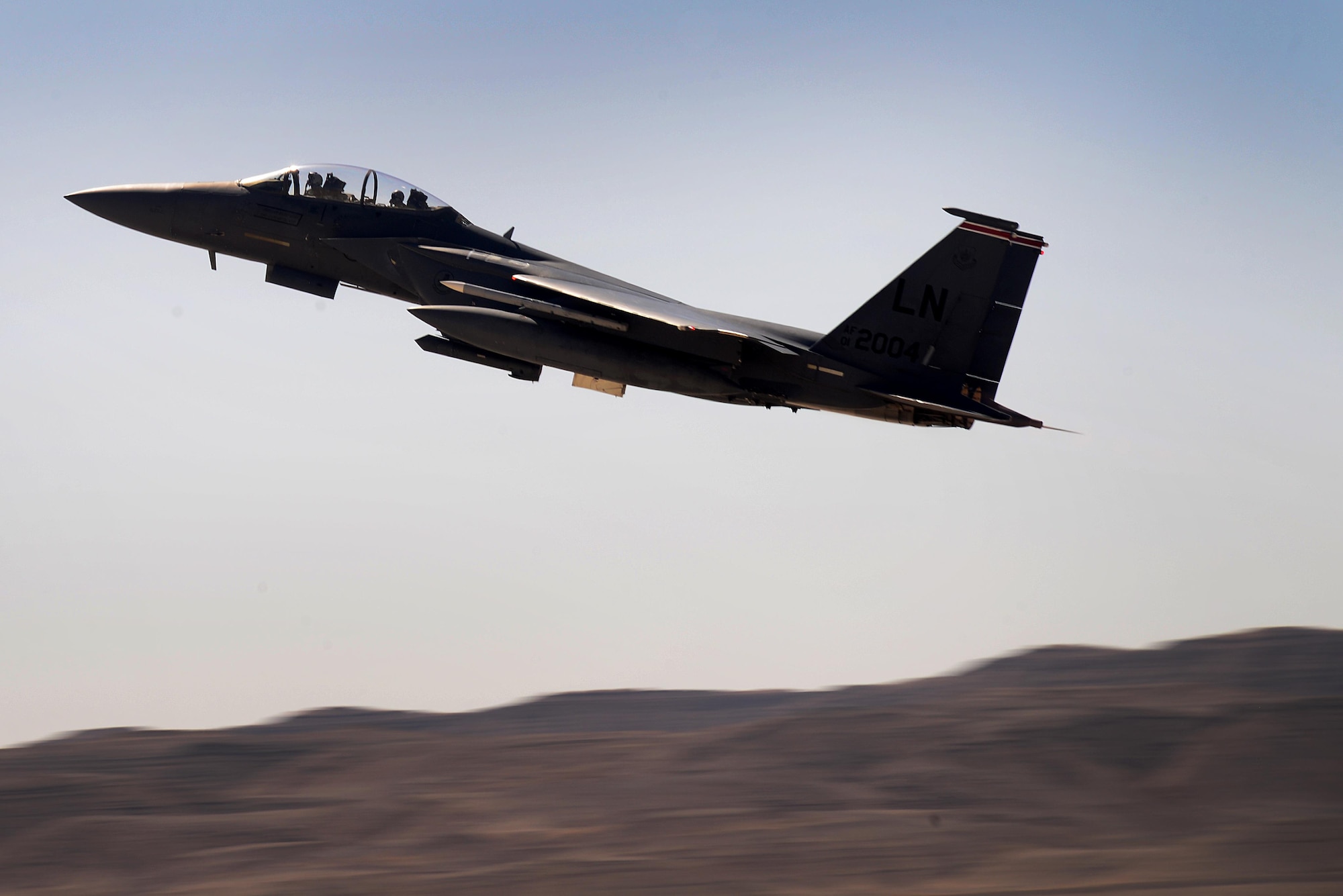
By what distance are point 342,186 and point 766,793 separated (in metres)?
50.4

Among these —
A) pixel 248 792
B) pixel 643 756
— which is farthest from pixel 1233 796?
pixel 248 792

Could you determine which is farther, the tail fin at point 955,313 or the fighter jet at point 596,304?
the tail fin at point 955,313

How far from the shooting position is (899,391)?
22.2m

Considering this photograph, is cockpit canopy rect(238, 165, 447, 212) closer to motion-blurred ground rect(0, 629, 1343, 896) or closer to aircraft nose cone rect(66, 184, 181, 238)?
aircraft nose cone rect(66, 184, 181, 238)

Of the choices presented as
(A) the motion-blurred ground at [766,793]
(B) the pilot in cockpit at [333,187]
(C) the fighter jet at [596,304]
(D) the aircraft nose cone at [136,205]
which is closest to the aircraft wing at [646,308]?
(C) the fighter jet at [596,304]

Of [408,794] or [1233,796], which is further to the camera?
[408,794]

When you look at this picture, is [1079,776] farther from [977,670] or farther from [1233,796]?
[977,670]

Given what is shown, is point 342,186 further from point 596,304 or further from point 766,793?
point 766,793

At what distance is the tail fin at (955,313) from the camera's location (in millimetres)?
22141

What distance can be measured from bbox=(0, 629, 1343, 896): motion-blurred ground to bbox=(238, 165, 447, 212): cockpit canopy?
40.8m

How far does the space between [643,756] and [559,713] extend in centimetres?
1369

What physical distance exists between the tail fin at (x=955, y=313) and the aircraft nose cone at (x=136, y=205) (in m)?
13.9

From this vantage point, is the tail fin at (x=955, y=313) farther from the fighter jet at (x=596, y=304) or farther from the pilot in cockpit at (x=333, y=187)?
the pilot in cockpit at (x=333, y=187)

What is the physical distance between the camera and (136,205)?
23.5 metres
